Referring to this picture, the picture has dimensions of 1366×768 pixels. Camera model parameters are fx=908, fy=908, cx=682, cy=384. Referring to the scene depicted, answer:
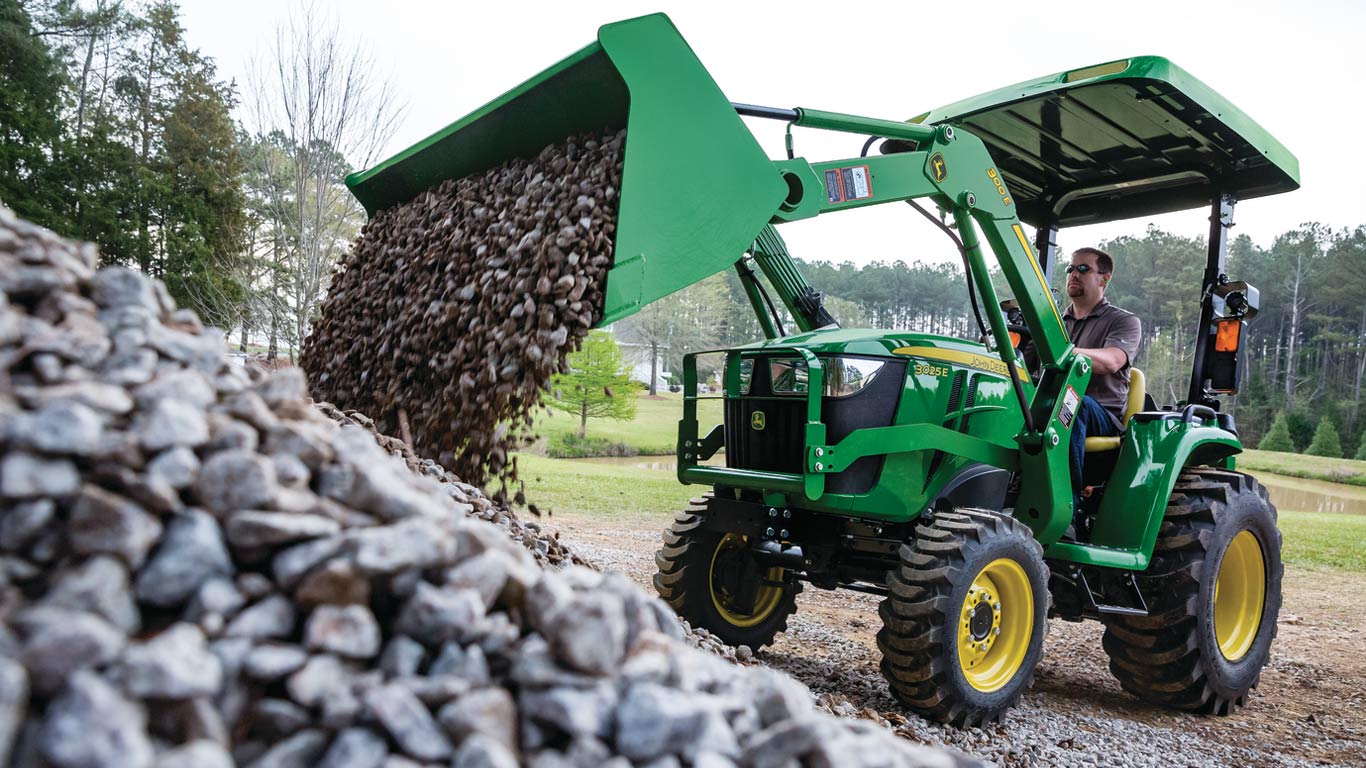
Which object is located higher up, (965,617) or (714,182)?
(714,182)

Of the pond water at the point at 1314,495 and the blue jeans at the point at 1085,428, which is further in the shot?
the pond water at the point at 1314,495

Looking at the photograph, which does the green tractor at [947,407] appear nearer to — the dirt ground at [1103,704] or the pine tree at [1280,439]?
the dirt ground at [1103,704]

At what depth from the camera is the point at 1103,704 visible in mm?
4406

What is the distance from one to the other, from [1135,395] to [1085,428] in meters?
0.44

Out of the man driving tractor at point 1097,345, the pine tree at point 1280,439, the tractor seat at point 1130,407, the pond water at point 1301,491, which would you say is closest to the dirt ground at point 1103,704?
the man driving tractor at point 1097,345

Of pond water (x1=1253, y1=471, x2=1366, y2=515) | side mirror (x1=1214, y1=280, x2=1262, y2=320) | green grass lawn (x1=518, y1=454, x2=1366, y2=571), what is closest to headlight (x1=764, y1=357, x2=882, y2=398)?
A: side mirror (x1=1214, y1=280, x2=1262, y2=320)


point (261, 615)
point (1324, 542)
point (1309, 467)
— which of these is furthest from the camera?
point (1309, 467)

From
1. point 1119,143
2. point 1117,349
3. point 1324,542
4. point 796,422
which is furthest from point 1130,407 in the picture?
point 1324,542

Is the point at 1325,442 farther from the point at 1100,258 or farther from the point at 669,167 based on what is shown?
the point at 669,167

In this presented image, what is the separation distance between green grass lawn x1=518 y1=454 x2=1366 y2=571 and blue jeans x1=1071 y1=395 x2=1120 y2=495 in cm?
578

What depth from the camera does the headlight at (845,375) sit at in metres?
3.85

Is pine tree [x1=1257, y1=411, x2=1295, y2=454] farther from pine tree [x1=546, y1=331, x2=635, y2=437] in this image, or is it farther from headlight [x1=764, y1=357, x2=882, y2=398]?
headlight [x1=764, y1=357, x2=882, y2=398]

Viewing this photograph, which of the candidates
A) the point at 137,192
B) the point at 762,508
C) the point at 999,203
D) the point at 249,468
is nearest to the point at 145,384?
the point at 249,468

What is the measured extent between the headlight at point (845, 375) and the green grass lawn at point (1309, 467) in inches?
878
